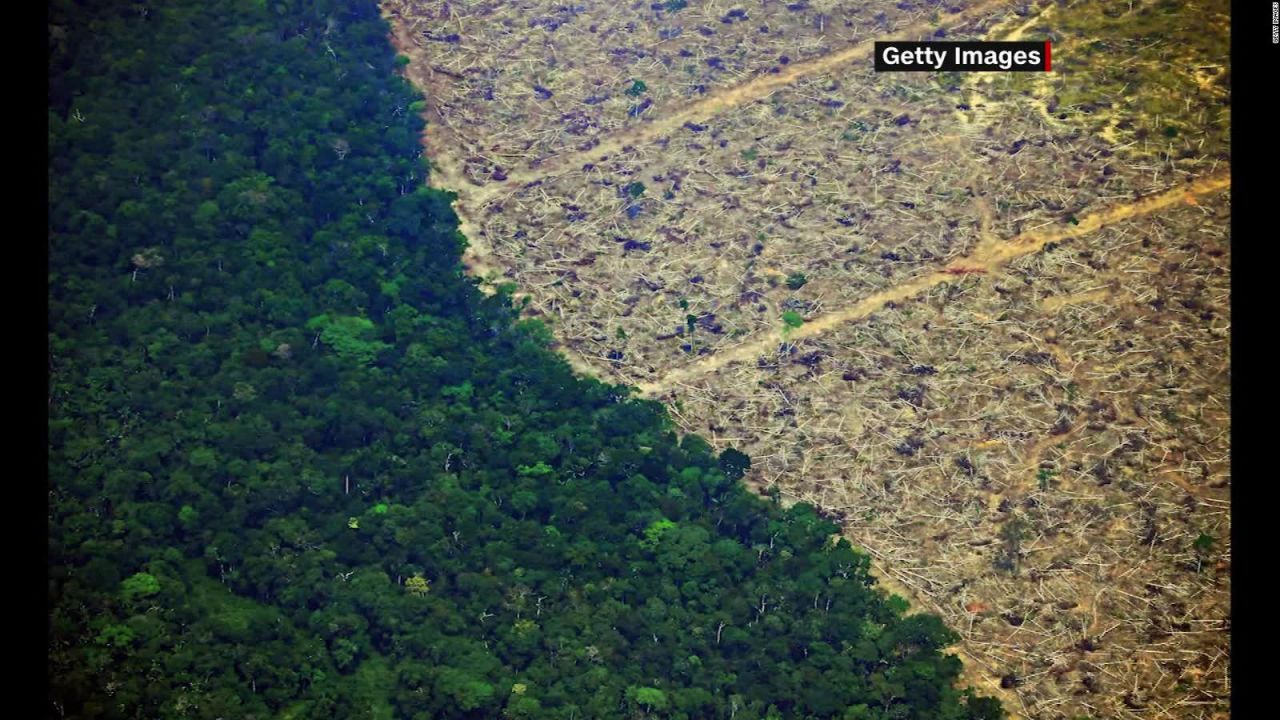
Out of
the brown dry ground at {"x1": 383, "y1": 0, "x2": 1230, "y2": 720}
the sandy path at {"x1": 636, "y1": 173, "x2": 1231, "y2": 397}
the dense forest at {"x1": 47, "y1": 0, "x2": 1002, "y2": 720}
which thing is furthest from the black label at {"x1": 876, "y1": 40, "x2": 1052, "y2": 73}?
the dense forest at {"x1": 47, "y1": 0, "x2": 1002, "y2": 720}

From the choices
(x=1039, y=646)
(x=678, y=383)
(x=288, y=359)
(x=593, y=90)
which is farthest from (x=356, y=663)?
(x=593, y=90)

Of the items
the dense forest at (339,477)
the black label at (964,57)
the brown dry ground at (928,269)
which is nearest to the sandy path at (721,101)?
the brown dry ground at (928,269)

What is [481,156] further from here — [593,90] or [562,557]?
[562,557]

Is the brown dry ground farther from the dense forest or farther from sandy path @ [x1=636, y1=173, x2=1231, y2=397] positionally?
the dense forest

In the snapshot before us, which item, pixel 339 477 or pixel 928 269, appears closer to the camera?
pixel 339 477

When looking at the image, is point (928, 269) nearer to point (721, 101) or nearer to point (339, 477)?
point (721, 101)

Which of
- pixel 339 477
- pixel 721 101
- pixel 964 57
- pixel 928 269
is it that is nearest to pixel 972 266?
pixel 928 269
